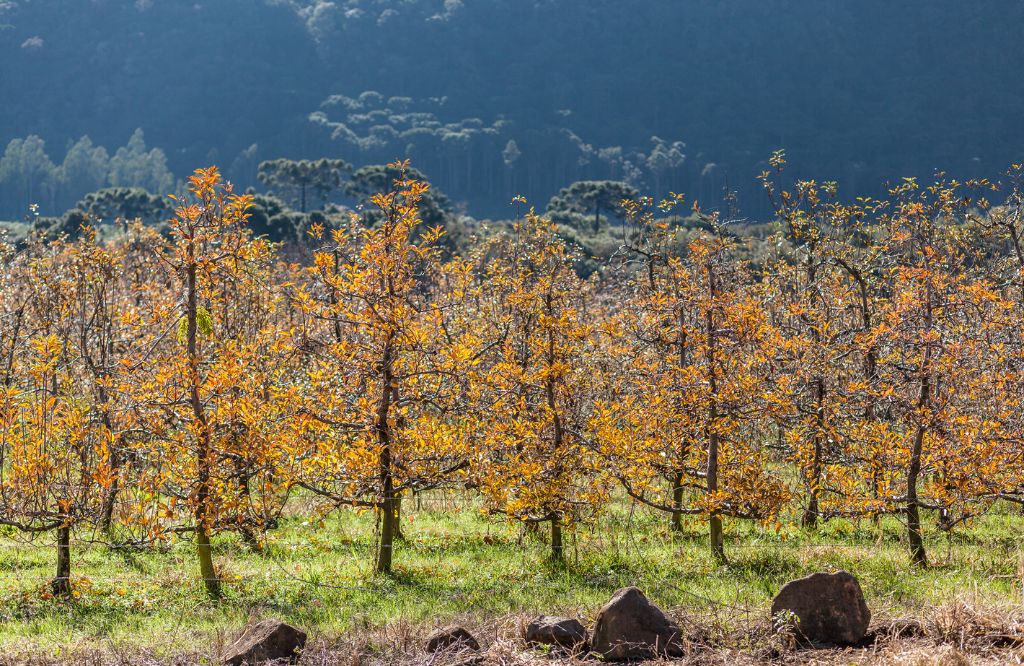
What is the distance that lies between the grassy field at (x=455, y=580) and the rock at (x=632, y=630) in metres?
0.55

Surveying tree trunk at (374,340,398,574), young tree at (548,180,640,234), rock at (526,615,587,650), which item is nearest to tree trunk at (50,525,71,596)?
tree trunk at (374,340,398,574)

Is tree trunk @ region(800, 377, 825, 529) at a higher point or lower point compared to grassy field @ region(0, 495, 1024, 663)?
higher

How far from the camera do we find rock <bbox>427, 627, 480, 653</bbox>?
8.98 meters

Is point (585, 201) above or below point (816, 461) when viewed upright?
above

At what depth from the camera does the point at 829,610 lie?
8.95 meters

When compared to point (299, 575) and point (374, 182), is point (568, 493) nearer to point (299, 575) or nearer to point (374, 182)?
point (299, 575)

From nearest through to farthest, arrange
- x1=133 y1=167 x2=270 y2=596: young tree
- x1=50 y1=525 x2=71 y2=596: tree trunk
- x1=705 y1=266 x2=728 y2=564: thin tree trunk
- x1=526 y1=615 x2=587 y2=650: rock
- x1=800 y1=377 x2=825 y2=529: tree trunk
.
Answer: x1=526 y1=615 x2=587 y2=650: rock
x1=133 y1=167 x2=270 y2=596: young tree
x1=50 y1=525 x2=71 y2=596: tree trunk
x1=705 y1=266 x2=728 y2=564: thin tree trunk
x1=800 y1=377 x2=825 y2=529: tree trunk

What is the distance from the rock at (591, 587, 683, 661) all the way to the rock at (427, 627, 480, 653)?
1.30 meters

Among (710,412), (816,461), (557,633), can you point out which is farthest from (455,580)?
(816,461)

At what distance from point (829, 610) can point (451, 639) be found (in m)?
3.96

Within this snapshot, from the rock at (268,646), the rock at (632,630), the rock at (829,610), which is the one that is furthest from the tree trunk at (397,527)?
the rock at (829,610)

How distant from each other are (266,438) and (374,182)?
104 metres

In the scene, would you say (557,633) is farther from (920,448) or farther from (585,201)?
(585,201)

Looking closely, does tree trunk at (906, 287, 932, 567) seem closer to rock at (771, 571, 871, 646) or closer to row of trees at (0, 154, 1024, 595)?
row of trees at (0, 154, 1024, 595)
